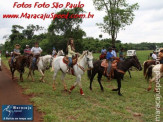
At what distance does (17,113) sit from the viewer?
5297 millimetres

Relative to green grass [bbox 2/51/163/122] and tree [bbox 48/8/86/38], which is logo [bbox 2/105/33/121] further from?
tree [bbox 48/8/86/38]

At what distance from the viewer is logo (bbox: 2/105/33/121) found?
4904 millimetres

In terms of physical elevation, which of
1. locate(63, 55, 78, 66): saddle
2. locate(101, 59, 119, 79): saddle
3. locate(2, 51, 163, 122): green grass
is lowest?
locate(2, 51, 163, 122): green grass

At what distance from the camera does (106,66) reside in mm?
8250

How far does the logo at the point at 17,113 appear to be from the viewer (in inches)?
193

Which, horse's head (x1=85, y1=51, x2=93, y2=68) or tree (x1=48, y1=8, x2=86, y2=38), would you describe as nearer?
horse's head (x1=85, y1=51, x2=93, y2=68)

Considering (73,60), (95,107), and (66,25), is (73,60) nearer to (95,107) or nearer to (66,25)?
(95,107)

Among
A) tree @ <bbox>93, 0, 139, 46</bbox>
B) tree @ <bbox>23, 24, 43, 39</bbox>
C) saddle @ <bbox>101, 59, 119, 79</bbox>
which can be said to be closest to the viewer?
saddle @ <bbox>101, 59, 119, 79</bbox>

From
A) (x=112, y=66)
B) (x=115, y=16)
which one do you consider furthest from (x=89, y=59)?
(x=115, y=16)

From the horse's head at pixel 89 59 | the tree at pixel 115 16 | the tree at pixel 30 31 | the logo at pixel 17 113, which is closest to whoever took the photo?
the logo at pixel 17 113

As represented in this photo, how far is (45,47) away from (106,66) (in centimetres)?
3645

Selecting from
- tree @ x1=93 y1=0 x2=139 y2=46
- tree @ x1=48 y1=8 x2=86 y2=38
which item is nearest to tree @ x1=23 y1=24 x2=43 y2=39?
tree @ x1=48 y1=8 x2=86 y2=38

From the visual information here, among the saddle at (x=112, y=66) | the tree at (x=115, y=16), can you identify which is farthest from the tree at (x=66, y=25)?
the saddle at (x=112, y=66)

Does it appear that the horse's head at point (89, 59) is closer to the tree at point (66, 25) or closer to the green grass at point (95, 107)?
the green grass at point (95, 107)
